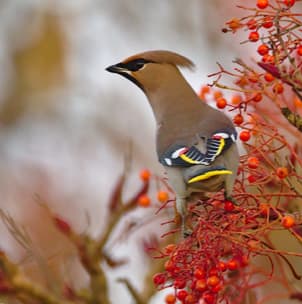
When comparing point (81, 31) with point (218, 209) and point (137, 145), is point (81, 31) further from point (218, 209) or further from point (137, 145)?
point (218, 209)

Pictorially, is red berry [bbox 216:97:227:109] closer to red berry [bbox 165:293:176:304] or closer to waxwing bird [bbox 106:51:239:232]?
waxwing bird [bbox 106:51:239:232]

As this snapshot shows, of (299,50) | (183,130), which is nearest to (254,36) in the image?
(299,50)

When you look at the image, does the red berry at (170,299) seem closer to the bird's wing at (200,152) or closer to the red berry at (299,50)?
the bird's wing at (200,152)

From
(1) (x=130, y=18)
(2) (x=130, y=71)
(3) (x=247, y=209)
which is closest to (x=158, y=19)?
(1) (x=130, y=18)

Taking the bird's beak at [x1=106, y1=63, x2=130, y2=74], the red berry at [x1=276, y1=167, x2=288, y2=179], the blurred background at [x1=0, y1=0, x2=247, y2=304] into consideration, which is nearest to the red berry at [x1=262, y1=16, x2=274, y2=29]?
the red berry at [x1=276, y1=167, x2=288, y2=179]

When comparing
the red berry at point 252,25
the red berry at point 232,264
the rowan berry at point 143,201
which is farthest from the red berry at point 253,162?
the rowan berry at point 143,201

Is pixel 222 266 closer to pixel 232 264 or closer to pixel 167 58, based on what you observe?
pixel 232 264

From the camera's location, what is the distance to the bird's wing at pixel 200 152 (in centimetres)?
358

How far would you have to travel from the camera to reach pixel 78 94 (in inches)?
329

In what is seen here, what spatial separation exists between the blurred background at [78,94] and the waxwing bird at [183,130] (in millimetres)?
2492

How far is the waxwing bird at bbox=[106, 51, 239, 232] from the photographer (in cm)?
351

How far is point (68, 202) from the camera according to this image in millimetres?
7148

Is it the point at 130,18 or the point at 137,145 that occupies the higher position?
the point at 130,18

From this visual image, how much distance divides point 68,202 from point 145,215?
318 cm
